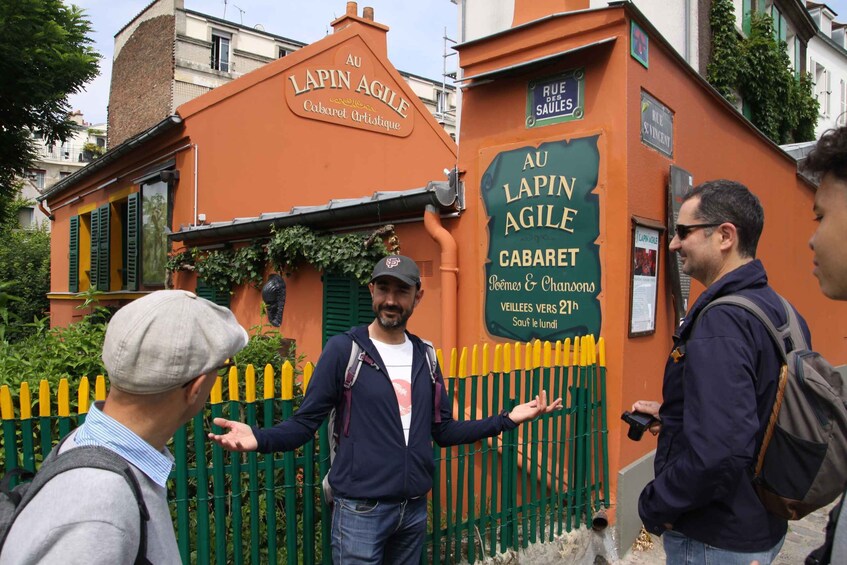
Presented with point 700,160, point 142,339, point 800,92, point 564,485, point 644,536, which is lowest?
point 644,536

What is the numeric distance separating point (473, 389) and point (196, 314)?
101 inches

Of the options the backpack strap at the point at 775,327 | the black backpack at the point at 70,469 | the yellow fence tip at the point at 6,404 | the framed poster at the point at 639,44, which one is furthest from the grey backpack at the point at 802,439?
the framed poster at the point at 639,44

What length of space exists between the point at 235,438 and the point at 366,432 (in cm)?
53

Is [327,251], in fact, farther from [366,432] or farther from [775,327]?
[775,327]

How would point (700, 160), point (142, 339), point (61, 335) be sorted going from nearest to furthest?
point (142, 339) < point (61, 335) < point (700, 160)

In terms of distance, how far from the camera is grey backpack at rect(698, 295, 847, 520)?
5.53 feet

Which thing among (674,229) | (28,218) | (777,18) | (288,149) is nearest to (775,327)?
(674,229)

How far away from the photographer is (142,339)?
48.9 inches

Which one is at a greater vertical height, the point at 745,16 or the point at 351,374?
the point at 745,16

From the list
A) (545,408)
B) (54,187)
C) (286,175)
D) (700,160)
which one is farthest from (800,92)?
(54,187)

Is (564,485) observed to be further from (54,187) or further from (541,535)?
(54,187)

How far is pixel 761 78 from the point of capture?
12281mm

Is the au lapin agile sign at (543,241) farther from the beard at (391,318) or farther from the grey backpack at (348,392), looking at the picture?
the grey backpack at (348,392)

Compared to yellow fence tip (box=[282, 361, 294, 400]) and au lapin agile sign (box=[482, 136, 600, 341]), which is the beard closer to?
yellow fence tip (box=[282, 361, 294, 400])
